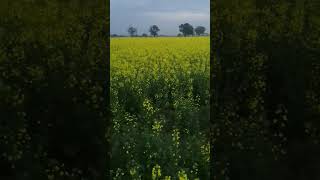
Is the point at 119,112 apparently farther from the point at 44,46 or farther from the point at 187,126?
the point at 44,46

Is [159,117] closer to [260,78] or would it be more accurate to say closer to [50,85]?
[260,78]

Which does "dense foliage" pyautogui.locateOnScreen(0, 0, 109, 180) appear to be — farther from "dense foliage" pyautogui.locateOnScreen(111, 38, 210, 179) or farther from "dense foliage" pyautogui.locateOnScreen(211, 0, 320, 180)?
"dense foliage" pyautogui.locateOnScreen(211, 0, 320, 180)

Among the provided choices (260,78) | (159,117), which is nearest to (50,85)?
(260,78)

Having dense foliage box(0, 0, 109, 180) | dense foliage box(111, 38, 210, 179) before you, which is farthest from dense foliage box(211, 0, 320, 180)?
dense foliage box(0, 0, 109, 180)

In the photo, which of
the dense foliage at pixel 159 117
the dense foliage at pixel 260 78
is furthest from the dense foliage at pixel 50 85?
the dense foliage at pixel 260 78

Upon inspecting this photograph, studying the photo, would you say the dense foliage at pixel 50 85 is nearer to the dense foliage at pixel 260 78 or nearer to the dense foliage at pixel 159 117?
the dense foliage at pixel 159 117

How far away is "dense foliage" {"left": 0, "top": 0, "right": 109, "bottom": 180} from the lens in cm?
318

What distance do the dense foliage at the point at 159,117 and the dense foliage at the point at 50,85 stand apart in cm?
46

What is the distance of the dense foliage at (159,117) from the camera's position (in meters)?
4.00

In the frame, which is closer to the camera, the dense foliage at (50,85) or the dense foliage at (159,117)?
the dense foliage at (50,85)

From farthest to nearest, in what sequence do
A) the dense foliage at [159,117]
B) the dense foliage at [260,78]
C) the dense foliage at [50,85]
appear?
the dense foliage at [159,117], the dense foliage at [260,78], the dense foliage at [50,85]

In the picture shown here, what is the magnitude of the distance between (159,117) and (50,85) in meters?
2.51

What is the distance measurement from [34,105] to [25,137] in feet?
0.66

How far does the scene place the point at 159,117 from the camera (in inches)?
222
